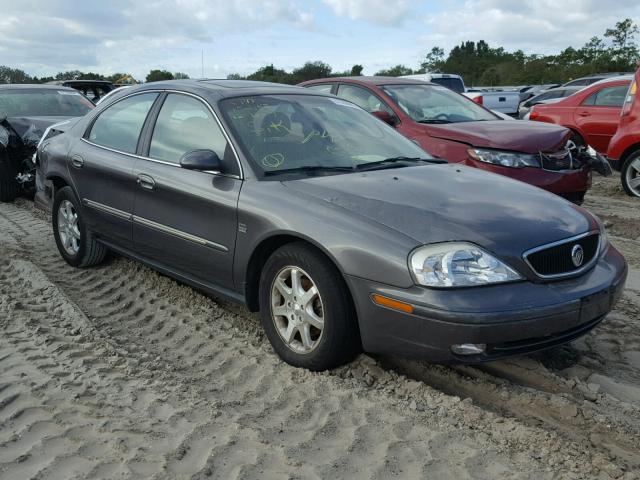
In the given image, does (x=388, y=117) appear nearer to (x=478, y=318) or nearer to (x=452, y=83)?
(x=478, y=318)

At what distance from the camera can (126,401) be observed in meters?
3.25

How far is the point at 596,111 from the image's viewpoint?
10.6m

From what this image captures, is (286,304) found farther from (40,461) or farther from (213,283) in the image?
(40,461)

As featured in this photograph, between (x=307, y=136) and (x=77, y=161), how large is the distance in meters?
2.18

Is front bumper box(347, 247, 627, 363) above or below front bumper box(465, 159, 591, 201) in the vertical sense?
below

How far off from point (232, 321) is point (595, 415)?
7.55ft

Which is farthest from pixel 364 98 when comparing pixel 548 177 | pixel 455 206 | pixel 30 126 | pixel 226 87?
pixel 30 126

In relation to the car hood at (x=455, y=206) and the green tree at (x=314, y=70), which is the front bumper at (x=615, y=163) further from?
the green tree at (x=314, y=70)

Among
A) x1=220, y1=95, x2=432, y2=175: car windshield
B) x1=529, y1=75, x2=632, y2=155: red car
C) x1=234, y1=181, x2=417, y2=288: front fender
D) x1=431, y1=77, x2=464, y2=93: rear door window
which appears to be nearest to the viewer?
x1=234, y1=181, x2=417, y2=288: front fender

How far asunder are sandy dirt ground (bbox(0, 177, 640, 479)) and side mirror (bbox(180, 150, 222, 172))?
1047 millimetres

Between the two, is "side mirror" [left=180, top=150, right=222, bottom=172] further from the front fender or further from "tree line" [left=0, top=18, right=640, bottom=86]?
"tree line" [left=0, top=18, right=640, bottom=86]

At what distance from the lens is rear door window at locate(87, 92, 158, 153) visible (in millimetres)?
4879

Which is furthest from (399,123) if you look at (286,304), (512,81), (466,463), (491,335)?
(512,81)

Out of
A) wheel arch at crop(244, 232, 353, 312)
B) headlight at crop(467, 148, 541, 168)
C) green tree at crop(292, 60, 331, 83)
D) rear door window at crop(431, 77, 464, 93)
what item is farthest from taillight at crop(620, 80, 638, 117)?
green tree at crop(292, 60, 331, 83)
